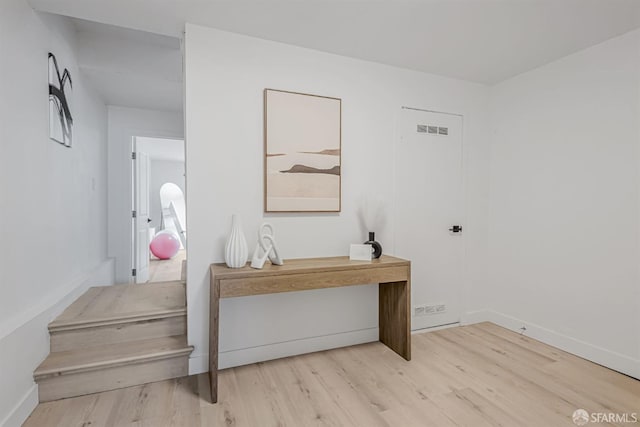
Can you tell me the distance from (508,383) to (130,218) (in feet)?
13.4

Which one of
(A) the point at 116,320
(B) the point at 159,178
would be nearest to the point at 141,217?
(A) the point at 116,320

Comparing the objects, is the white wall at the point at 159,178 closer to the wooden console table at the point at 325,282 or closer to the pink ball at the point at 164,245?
the pink ball at the point at 164,245

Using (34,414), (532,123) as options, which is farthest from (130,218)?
(532,123)

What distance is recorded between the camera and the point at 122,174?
12.7 ft

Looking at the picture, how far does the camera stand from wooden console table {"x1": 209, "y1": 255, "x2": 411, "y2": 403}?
1975 mm

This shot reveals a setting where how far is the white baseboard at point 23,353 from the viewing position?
5.24 ft

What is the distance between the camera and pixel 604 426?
68.1 inches

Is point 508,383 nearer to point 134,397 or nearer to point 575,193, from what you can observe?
point 575,193

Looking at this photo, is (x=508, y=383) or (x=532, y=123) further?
(x=532, y=123)

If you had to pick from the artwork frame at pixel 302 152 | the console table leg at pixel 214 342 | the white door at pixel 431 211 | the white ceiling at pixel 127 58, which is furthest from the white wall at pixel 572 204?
the white ceiling at pixel 127 58

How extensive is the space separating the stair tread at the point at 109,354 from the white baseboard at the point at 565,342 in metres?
2.64

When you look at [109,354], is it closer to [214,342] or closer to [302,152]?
[214,342]

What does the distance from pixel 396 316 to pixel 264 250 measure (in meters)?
1.21

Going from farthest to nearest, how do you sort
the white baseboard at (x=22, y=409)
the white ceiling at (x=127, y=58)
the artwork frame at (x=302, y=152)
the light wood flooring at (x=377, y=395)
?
1. the white ceiling at (x=127, y=58)
2. the artwork frame at (x=302, y=152)
3. the light wood flooring at (x=377, y=395)
4. the white baseboard at (x=22, y=409)
